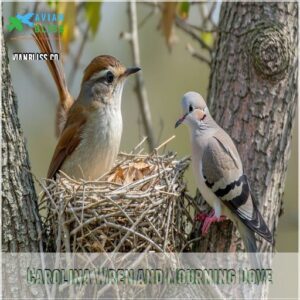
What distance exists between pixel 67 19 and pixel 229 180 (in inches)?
74.0

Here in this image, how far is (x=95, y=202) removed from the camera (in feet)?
15.0

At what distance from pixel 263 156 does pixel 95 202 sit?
Result: 55.5 inches

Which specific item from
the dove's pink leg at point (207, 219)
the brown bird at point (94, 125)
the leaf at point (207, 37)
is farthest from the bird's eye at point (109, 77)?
the leaf at point (207, 37)

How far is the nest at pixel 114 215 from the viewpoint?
178 inches

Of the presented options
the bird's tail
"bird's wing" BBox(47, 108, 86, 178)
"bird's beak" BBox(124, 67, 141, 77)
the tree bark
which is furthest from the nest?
the bird's tail

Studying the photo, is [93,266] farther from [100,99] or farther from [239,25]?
[239,25]

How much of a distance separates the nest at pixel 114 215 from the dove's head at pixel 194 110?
0.58 meters

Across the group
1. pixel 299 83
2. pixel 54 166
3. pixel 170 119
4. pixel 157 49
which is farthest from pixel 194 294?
pixel 157 49

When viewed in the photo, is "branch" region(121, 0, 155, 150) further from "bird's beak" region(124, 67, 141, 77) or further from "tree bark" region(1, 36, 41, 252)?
"tree bark" region(1, 36, 41, 252)

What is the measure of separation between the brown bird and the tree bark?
957mm

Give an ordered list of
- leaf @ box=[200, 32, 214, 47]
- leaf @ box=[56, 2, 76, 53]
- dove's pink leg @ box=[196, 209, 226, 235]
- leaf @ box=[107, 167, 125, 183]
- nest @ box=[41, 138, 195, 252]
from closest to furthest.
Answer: nest @ box=[41, 138, 195, 252], dove's pink leg @ box=[196, 209, 226, 235], leaf @ box=[107, 167, 125, 183], leaf @ box=[56, 2, 76, 53], leaf @ box=[200, 32, 214, 47]

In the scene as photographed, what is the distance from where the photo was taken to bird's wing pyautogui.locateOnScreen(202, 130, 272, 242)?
4.93m

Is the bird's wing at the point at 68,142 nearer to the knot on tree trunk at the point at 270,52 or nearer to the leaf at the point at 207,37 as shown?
the knot on tree trunk at the point at 270,52

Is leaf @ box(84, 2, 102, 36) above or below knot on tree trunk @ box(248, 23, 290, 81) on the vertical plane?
above
